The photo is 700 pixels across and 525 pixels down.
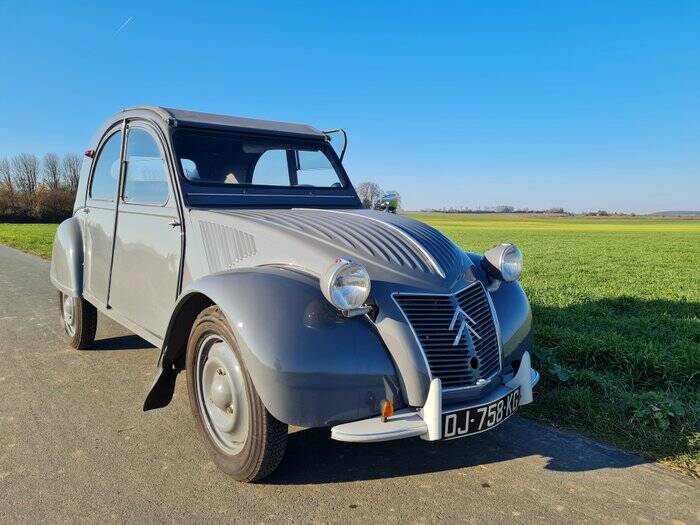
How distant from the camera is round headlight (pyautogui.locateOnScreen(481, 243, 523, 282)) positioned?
3346 millimetres

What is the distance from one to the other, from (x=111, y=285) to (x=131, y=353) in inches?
40.6

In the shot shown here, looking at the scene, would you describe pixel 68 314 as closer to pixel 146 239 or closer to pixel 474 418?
pixel 146 239

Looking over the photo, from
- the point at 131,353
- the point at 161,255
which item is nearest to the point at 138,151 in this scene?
the point at 161,255

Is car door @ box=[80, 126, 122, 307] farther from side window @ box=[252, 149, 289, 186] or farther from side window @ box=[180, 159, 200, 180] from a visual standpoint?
side window @ box=[252, 149, 289, 186]

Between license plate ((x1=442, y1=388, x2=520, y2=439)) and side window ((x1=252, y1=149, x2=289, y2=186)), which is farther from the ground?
side window ((x1=252, y1=149, x2=289, y2=186))

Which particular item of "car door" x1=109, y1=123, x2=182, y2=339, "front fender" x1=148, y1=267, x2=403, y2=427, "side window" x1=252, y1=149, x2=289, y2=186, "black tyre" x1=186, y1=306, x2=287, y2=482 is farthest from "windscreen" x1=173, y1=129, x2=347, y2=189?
"front fender" x1=148, y1=267, x2=403, y2=427

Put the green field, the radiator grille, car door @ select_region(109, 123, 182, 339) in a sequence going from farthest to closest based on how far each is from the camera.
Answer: car door @ select_region(109, 123, 182, 339) → the green field → the radiator grille

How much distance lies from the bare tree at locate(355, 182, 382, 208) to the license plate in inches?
103

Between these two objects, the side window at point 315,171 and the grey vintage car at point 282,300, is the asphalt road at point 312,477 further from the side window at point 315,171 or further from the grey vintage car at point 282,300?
the side window at point 315,171

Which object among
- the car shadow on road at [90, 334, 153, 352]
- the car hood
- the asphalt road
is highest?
the car hood

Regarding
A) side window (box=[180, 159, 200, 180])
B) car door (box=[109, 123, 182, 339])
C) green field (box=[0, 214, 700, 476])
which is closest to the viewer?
green field (box=[0, 214, 700, 476])

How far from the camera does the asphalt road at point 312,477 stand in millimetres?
2412

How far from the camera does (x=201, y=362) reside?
2926 millimetres

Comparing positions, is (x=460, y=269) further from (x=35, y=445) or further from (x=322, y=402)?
(x=35, y=445)
